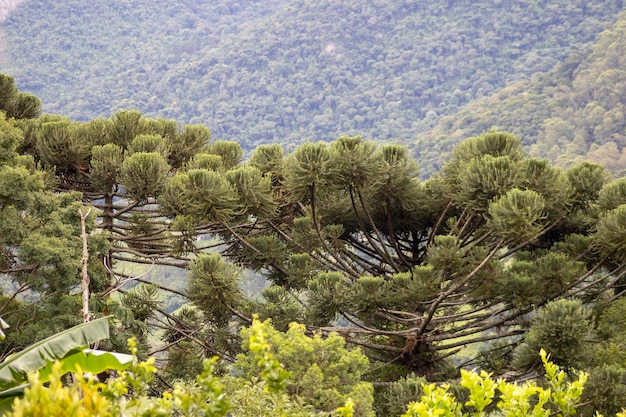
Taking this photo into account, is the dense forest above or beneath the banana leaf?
beneath

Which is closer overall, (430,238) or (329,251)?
(329,251)

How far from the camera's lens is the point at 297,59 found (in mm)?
99500

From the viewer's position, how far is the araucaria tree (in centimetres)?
879

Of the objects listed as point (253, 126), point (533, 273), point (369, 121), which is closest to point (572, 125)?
A: point (369, 121)

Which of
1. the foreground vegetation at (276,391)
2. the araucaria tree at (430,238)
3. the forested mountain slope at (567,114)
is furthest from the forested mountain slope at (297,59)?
the foreground vegetation at (276,391)

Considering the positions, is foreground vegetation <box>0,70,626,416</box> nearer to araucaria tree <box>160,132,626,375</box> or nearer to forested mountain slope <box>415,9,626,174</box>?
araucaria tree <box>160,132,626,375</box>

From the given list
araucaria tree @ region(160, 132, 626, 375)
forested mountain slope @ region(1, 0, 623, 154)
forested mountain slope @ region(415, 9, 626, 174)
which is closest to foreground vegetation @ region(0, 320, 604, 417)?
araucaria tree @ region(160, 132, 626, 375)

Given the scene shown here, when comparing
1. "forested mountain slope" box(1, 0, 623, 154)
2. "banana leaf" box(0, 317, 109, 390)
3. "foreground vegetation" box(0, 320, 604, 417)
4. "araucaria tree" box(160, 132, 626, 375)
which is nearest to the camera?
"foreground vegetation" box(0, 320, 604, 417)

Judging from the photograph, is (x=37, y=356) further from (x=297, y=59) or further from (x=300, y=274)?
(x=297, y=59)

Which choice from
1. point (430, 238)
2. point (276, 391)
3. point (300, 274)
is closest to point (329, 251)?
point (300, 274)

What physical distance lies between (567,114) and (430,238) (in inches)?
2106

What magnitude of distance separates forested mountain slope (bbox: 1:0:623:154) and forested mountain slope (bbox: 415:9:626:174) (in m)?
11.8

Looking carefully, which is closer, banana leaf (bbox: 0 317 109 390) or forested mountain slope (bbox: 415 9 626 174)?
banana leaf (bbox: 0 317 109 390)

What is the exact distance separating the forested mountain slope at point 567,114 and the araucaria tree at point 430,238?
40938 millimetres
